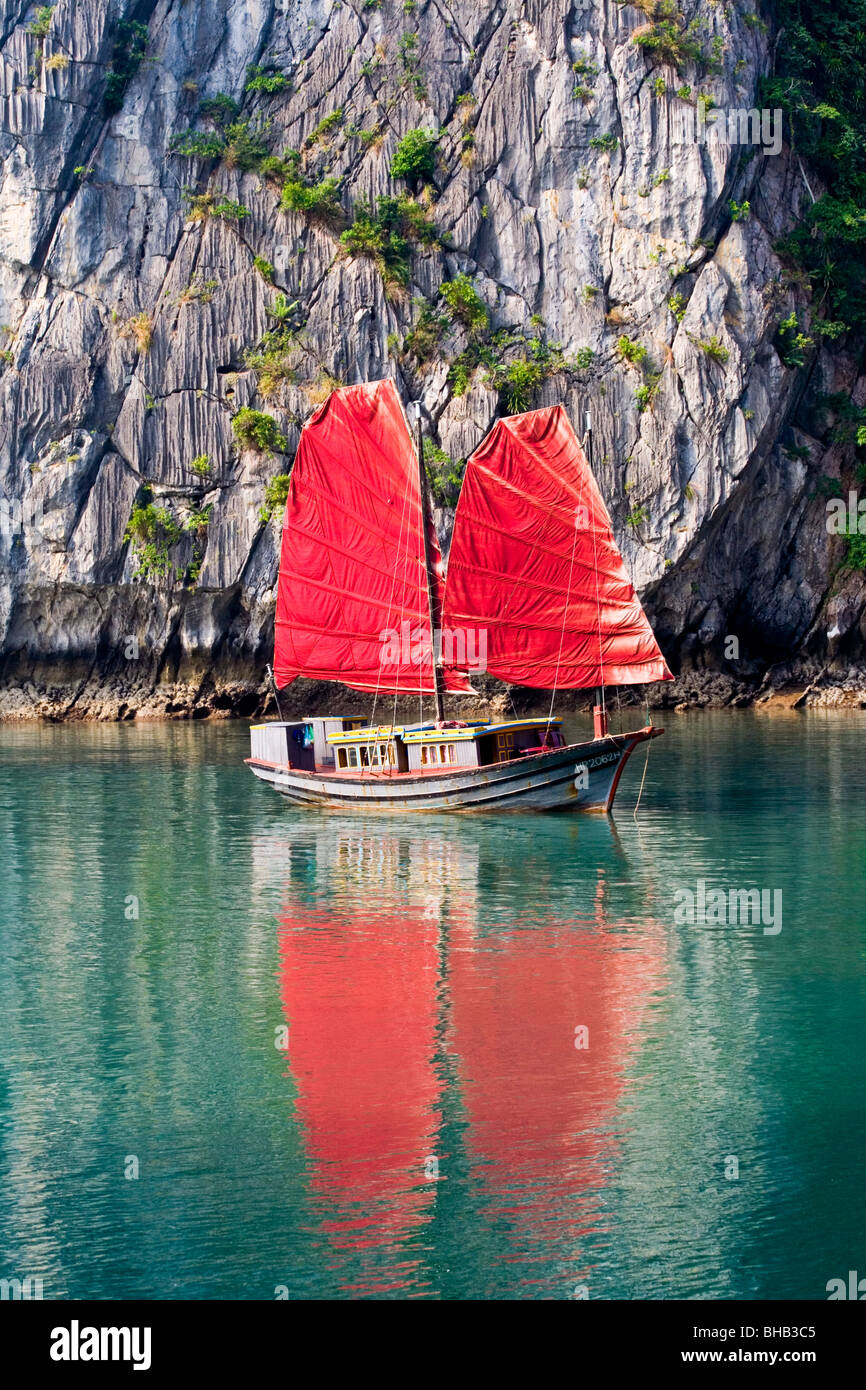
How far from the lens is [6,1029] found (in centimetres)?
1478

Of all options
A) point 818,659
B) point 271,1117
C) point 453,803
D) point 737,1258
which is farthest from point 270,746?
point 818,659

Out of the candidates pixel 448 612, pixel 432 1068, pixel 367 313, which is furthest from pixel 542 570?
pixel 367 313

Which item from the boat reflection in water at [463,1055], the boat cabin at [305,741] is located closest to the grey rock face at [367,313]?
the boat cabin at [305,741]

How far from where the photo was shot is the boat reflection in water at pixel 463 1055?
1006cm

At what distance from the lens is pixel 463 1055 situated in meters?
13.6

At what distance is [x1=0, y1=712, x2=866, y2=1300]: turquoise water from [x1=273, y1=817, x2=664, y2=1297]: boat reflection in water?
4cm

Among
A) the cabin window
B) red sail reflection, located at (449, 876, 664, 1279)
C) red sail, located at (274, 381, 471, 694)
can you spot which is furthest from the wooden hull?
red sail reflection, located at (449, 876, 664, 1279)

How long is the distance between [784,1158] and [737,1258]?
1653 millimetres

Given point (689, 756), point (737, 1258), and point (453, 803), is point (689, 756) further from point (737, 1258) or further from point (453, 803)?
point (737, 1258)

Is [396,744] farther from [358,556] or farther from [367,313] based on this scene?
[367,313]

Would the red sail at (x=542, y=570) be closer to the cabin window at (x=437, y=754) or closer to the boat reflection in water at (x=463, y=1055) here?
the cabin window at (x=437, y=754)

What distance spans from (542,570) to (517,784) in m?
4.66

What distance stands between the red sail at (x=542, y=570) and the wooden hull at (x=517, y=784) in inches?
66.4
